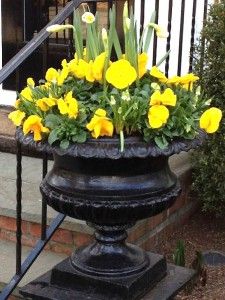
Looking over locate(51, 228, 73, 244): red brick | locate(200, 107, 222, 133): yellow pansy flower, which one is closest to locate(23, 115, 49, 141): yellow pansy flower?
locate(200, 107, 222, 133): yellow pansy flower

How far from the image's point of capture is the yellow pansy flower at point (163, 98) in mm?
2418

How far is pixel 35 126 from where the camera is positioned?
247cm

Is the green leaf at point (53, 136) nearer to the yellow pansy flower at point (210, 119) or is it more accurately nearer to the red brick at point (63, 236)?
the yellow pansy flower at point (210, 119)

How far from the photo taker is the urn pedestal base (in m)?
2.60

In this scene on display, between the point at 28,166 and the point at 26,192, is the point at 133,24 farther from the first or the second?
the point at 28,166

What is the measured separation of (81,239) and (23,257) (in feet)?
1.22

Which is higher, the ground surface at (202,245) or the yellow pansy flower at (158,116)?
the yellow pansy flower at (158,116)

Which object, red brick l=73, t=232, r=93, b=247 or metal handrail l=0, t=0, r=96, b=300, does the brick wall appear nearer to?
red brick l=73, t=232, r=93, b=247

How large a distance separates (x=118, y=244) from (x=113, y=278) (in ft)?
0.46

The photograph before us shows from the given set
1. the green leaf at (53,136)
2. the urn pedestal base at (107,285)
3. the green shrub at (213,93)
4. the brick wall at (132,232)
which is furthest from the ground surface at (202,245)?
the green leaf at (53,136)

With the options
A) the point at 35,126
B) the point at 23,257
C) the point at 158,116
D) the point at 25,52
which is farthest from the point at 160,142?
the point at 23,257

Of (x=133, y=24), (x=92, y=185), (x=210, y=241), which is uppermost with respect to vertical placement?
(x=133, y=24)

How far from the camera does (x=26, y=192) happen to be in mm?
4250

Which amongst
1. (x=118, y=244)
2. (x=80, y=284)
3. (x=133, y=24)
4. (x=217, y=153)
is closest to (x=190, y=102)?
(x=133, y=24)
